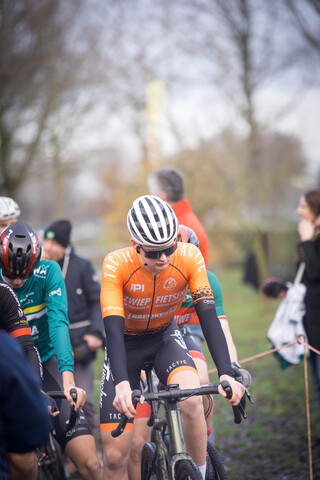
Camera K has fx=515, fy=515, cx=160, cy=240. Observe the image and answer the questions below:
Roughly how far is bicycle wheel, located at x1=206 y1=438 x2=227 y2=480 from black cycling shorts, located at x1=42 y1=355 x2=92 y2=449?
91 cm

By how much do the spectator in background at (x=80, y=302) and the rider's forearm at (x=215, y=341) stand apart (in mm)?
2036

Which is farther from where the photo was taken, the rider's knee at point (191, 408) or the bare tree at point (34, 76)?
the bare tree at point (34, 76)

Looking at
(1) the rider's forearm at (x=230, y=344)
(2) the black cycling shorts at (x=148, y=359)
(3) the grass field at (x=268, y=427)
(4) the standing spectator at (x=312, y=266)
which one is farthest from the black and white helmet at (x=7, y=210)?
(3) the grass field at (x=268, y=427)

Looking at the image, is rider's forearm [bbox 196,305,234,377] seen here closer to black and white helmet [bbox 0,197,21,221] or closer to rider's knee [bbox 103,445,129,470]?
rider's knee [bbox 103,445,129,470]

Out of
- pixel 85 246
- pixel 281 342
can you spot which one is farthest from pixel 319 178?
pixel 85 246

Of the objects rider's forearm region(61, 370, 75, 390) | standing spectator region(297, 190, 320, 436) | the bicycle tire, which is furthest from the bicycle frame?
standing spectator region(297, 190, 320, 436)

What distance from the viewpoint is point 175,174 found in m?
5.13

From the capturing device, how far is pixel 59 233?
5148mm

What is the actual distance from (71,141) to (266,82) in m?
6.96

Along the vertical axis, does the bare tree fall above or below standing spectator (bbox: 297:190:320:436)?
above

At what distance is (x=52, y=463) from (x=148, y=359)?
134cm

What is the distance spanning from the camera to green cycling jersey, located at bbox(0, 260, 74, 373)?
3.63 meters

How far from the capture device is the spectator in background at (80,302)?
16.8 ft

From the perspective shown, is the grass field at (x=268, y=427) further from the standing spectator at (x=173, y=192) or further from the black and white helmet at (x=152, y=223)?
the black and white helmet at (x=152, y=223)
